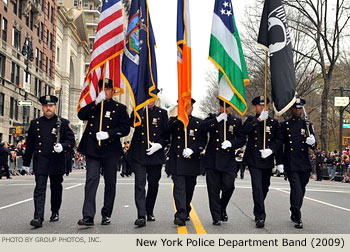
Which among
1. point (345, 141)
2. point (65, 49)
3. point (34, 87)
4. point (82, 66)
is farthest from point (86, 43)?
point (345, 141)

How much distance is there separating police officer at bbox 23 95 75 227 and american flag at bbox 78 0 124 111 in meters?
0.75

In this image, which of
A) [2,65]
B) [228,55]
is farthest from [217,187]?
[2,65]

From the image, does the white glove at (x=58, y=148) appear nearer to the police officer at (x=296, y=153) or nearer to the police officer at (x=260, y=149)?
the police officer at (x=260, y=149)

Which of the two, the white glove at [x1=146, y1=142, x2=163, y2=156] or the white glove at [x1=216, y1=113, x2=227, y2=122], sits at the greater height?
the white glove at [x1=216, y1=113, x2=227, y2=122]

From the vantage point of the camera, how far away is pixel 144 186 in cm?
872

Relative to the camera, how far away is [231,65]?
31.7ft

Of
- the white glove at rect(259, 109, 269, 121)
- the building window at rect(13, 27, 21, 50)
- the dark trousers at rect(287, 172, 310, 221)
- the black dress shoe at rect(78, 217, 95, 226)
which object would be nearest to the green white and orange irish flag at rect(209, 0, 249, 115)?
the white glove at rect(259, 109, 269, 121)

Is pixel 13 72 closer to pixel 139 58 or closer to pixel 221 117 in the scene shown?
pixel 139 58

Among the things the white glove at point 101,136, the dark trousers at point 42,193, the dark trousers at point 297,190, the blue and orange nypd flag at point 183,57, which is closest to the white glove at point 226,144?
the blue and orange nypd flag at point 183,57

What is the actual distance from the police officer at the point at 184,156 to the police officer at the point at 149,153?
7.1 inches

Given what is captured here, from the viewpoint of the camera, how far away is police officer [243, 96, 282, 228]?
8961mm

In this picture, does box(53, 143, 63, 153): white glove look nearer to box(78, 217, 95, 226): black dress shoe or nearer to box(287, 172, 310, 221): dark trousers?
box(78, 217, 95, 226): black dress shoe

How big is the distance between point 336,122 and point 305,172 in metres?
70.6

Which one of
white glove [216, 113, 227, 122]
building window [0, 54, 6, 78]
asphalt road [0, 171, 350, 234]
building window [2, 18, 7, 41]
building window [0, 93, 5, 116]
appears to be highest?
building window [2, 18, 7, 41]
